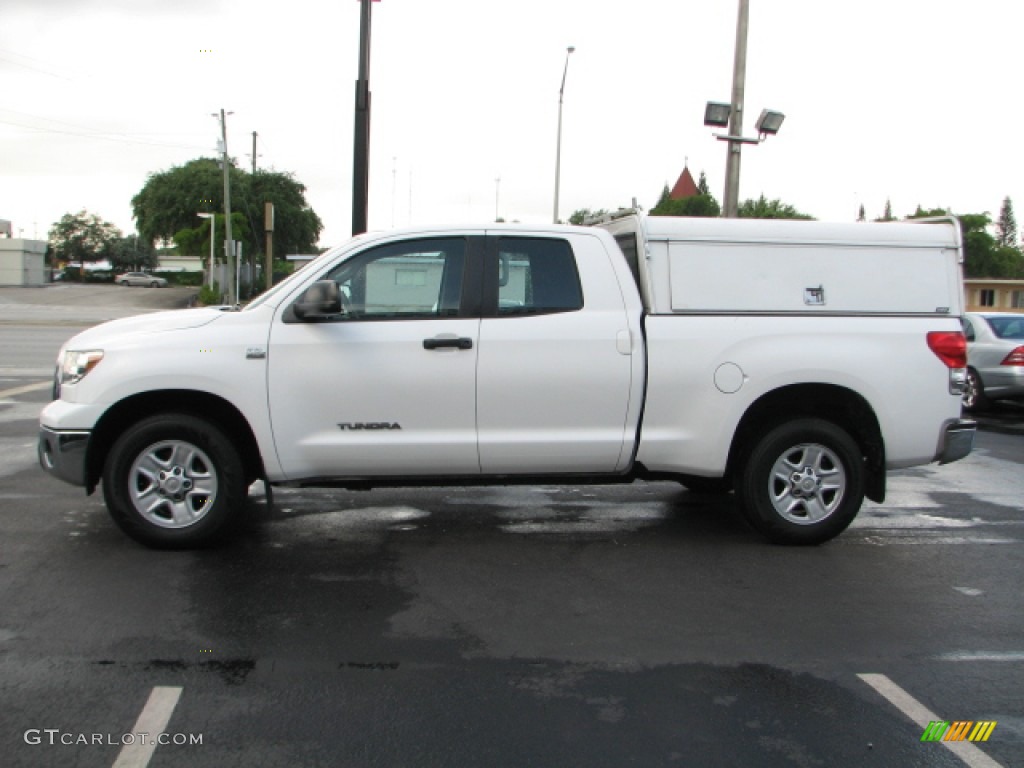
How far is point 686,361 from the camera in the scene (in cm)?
588

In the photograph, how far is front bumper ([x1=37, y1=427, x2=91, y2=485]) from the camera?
5.61 meters

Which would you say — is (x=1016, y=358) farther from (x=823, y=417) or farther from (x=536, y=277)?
(x=536, y=277)

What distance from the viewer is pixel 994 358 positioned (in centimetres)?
1336

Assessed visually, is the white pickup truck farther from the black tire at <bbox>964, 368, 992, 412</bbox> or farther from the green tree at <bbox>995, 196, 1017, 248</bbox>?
the green tree at <bbox>995, 196, 1017, 248</bbox>

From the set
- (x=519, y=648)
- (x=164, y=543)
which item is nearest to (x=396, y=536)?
(x=164, y=543)

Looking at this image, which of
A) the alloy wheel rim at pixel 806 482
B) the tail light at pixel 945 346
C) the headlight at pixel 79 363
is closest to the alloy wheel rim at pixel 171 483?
the headlight at pixel 79 363

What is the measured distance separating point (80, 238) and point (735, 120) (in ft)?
348

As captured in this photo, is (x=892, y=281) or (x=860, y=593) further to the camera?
(x=892, y=281)

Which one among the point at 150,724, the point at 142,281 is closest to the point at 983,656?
the point at 150,724

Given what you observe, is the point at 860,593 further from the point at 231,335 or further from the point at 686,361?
the point at 231,335

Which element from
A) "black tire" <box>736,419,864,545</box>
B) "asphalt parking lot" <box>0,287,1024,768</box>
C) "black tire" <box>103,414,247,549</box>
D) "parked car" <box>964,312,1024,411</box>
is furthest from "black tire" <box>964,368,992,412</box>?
"black tire" <box>103,414,247,549</box>

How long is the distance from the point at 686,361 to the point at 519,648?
2253 millimetres

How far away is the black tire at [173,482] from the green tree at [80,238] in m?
112
